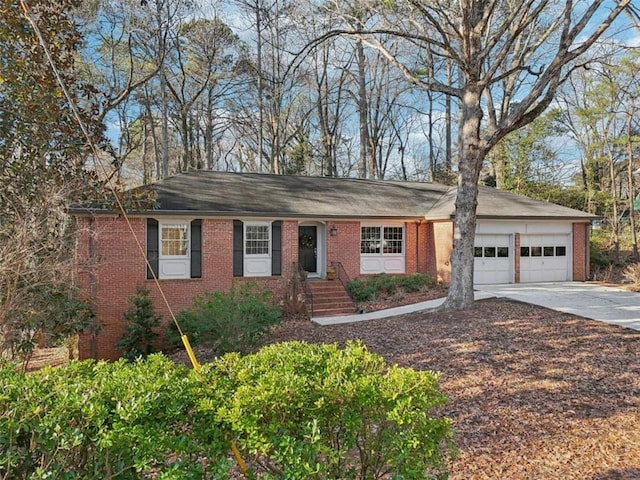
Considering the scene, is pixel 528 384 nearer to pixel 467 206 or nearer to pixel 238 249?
pixel 467 206

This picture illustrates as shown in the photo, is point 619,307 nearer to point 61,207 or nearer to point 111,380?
point 111,380

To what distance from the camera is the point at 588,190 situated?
24.8 m

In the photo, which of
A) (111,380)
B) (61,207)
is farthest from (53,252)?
(111,380)

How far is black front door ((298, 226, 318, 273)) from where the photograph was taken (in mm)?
16188

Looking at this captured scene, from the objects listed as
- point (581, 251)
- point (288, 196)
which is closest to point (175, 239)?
point (288, 196)

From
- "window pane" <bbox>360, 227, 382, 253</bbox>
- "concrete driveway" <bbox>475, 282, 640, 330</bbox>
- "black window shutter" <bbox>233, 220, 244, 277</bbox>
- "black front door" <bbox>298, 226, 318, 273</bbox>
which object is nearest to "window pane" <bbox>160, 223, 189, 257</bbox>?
"black window shutter" <bbox>233, 220, 244, 277</bbox>

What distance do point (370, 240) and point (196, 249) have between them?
20.8 feet

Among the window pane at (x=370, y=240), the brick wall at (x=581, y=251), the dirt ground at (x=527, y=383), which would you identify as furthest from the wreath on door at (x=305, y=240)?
the brick wall at (x=581, y=251)

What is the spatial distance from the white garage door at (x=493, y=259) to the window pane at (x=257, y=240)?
26.1 feet

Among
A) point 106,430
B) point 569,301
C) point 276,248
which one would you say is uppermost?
point 276,248

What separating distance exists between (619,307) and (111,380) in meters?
12.7

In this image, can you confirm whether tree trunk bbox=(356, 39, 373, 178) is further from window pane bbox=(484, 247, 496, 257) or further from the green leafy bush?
the green leafy bush

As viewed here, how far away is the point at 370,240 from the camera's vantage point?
53.1 ft

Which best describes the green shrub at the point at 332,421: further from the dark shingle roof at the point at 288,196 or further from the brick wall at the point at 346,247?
the brick wall at the point at 346,247
